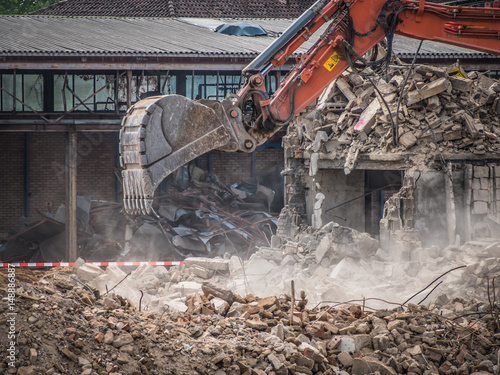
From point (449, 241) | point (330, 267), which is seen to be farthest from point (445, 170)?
point (330, 267)

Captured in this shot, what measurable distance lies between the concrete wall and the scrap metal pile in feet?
11.6

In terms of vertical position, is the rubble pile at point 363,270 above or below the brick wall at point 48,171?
below

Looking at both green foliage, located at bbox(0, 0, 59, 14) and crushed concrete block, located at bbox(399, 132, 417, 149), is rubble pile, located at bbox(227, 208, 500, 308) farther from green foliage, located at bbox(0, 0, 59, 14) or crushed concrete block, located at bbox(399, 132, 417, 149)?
green foliage, located at bbox(0, 0, 59, 14)

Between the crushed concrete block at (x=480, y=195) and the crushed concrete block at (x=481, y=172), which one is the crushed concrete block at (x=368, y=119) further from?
the crushed concrete block at (x=480, y=195)

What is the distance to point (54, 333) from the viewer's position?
6.43m

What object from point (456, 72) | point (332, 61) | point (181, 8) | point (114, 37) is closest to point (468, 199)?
point (456, 72)

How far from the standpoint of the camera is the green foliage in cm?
2940

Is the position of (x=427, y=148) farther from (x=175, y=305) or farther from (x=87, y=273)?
(x=87, y=273)

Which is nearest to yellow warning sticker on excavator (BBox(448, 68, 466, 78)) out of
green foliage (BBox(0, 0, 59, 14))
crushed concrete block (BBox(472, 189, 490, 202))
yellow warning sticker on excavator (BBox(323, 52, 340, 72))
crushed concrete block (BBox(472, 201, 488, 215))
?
crushed concrete block (BBox(472, 189, 490, 202))

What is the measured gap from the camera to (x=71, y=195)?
1559cm

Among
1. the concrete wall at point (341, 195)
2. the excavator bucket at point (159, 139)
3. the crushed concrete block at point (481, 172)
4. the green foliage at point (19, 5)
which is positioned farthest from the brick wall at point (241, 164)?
the green foliage at point (19, 5)

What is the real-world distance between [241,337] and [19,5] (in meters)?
27.2

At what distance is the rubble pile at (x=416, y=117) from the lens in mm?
11172

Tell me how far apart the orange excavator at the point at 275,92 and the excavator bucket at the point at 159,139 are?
0.01m
